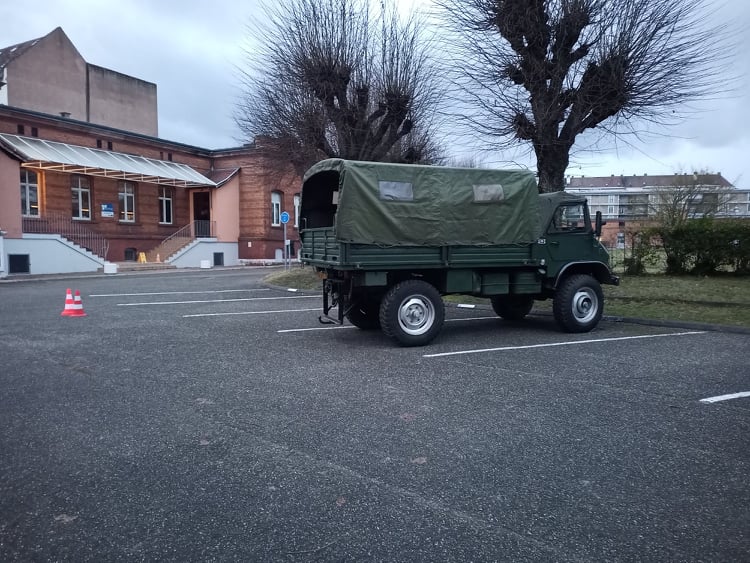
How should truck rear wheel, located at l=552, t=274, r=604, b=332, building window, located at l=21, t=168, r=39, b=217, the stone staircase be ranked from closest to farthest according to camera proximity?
1. truck rear wheel, located at l=552, t=274, r=604, b=332
2. building window, located at l=21, t=168, r=39, b=217
3. the stone staircase

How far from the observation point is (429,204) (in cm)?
852

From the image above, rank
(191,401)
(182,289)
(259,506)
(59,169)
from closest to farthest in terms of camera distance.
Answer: (259,506)
(191,401)
(182,289)
(59,169)

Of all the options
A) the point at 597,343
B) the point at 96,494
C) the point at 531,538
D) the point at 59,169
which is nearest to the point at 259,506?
the point at 96,494

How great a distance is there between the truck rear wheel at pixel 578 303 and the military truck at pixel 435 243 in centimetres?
2

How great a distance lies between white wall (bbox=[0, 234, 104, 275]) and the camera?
23.7m

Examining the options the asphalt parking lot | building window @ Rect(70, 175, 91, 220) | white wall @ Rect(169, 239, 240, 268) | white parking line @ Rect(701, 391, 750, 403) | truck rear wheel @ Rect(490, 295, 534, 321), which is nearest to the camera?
the asphalt parking lot

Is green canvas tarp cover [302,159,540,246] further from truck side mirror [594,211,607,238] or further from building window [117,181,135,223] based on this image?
building window [117,181,135,223]

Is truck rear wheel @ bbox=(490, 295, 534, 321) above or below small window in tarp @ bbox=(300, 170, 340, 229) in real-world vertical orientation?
below

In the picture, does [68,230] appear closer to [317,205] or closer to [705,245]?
[317,205]

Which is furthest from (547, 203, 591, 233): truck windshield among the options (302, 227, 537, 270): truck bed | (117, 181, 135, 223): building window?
(117, 181, 135, 223): building window

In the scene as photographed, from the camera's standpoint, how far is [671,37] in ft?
41.2

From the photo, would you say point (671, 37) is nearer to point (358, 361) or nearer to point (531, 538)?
point (358, 361)

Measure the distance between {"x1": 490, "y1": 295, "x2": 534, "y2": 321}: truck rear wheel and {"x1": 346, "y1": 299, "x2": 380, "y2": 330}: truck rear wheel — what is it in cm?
256

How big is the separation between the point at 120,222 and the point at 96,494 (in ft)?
98.8
